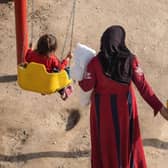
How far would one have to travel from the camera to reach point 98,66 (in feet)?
16.9

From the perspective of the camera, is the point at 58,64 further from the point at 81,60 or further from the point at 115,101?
the point at 115,101

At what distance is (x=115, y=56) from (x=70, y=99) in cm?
218

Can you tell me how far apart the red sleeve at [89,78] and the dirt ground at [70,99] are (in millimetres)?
1498

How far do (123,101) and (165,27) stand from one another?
3.03m

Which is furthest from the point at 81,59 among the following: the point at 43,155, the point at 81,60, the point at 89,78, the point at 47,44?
Result: the point at 43,155

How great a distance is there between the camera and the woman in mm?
5062

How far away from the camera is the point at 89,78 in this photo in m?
5.20

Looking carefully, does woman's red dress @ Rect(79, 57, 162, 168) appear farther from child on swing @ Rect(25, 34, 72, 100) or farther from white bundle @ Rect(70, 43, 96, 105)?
child on swing @ Rect(25, 34, 72, 100)

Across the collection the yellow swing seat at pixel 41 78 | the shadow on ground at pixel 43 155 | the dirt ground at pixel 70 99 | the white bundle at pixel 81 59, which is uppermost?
the white bundle at pixel 81 59

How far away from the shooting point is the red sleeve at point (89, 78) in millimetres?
5191

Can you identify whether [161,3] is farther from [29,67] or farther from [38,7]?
[29,67]

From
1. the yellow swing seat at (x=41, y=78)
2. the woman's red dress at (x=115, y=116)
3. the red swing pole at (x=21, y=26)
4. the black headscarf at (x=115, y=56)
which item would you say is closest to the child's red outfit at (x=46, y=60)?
the yellow swing seat at (x=41, y=78)

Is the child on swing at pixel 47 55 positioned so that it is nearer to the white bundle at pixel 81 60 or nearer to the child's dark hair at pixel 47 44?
the child's dark hair at pixel 47 44

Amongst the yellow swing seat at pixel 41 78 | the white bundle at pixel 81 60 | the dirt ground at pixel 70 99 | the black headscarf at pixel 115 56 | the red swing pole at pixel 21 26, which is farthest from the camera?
the dirt ground at pixel 70 99
